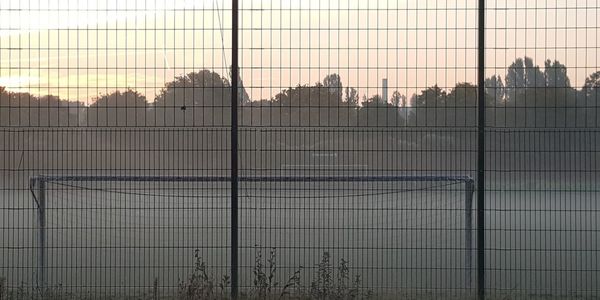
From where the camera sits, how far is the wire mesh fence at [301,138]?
31.8ft

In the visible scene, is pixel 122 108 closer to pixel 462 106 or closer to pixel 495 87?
pixel 462 106

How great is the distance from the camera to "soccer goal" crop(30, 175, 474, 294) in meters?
9.91

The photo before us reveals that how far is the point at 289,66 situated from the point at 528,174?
3008 mm

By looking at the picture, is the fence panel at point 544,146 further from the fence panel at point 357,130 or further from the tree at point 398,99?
the tree at point 398,99

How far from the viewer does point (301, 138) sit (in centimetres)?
996

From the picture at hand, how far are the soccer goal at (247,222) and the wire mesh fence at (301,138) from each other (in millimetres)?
41

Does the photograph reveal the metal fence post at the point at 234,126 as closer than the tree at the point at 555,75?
Yes

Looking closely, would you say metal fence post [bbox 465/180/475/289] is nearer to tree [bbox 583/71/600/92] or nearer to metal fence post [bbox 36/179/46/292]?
tree [bbox 583/71/600/92]

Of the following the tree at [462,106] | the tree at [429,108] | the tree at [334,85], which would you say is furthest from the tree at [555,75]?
the tree at [334,85]

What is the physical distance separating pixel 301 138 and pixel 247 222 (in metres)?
1.18

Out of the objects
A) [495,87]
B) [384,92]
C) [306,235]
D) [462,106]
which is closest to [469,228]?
[462,106]

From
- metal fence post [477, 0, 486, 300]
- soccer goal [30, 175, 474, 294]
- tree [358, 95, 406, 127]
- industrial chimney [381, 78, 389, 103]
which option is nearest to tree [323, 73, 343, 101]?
tree [358, 95, 406, 127]

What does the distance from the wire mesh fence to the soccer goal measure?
0.14 feet

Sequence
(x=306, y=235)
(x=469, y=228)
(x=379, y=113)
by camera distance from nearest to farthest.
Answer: (x=469, y=228) → (x=379, y=113) → (x=306, y=235)
